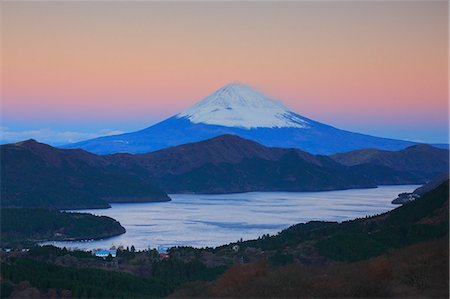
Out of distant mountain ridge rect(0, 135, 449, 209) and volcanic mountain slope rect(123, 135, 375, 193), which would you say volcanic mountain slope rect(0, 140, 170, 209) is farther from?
volcanic mountain slope rect(123, 135, 375, 193)

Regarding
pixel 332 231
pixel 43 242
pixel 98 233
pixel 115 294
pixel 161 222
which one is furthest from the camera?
pixel 161 222

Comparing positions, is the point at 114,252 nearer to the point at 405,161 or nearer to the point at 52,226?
the point at 52,226

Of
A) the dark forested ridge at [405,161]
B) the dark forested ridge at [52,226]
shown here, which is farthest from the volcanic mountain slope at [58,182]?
the dark forested ridge at [405,161]

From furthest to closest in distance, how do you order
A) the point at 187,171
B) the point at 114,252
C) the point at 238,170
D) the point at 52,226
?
the point at 238,170 < the point at 187,171 < the point at 52,226 < the point at 114,252

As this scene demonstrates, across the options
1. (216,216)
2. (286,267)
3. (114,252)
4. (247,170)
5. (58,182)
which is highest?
(247,170)

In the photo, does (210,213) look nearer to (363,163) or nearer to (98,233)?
(98,233)

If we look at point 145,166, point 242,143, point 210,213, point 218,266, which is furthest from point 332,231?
point 242,143

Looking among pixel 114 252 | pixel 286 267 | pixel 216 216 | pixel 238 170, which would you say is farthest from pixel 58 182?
pixel 286 267
